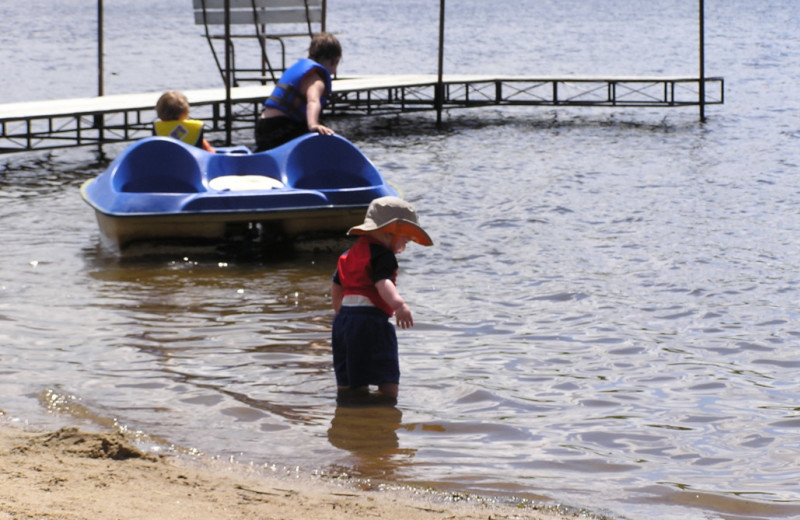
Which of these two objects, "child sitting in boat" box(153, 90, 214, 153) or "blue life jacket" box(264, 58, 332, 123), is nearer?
"blue life jacket" box(264, 58, 332, 123)

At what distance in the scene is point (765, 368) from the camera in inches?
272

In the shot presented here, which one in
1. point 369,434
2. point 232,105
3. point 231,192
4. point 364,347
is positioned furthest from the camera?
point 232,105

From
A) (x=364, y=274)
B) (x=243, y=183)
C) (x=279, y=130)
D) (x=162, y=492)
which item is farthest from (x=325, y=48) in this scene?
(x=162, y=492)

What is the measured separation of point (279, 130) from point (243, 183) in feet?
2.94

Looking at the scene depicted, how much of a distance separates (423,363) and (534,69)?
37825mm

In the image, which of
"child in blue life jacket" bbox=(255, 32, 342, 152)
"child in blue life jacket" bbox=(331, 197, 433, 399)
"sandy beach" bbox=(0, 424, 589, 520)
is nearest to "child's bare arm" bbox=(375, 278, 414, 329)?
"child in blue life jacket" bbox=(331, 197, 433, 399)

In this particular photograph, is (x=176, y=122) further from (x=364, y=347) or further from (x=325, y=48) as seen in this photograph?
(x=364, y=347)

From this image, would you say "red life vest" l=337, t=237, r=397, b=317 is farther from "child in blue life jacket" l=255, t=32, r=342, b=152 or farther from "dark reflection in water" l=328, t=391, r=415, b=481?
"child in blue life jacket" l=255, t=32, r=342, b=152

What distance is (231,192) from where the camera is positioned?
31.5ft

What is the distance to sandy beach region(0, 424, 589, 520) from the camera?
416cm

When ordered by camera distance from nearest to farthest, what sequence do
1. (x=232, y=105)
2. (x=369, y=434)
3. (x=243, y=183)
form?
(x=369, y=434)
(x=243, y=183)
(x=232, y=105)

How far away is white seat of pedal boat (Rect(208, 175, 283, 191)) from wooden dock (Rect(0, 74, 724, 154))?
15.4 ft

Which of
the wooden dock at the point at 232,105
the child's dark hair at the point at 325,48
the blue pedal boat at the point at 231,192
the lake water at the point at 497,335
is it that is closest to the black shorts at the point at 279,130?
the blue pedal boat at the point at 231,192

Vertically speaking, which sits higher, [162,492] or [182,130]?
[182,130]
